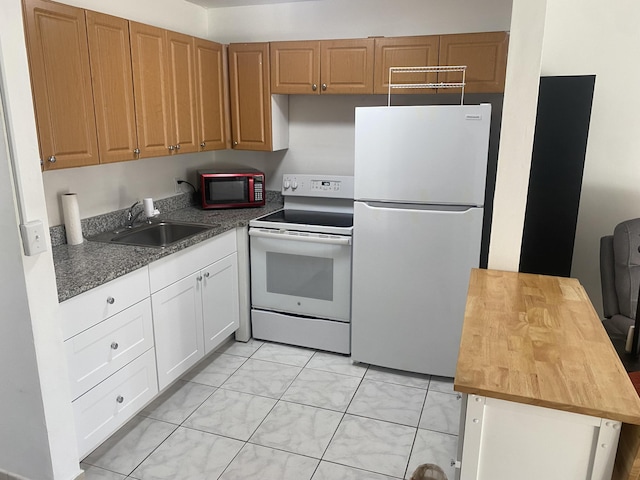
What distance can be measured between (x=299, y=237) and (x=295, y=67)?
112 centimetres

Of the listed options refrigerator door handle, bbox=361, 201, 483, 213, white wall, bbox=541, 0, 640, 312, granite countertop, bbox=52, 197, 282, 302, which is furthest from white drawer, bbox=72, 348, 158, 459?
white wall, bbox=541, 0, 640, 312

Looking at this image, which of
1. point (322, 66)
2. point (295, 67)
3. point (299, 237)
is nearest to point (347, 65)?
point (322, 66)

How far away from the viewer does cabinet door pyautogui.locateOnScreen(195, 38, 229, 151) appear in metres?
3.22

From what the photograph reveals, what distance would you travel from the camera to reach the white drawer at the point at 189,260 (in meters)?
2.53

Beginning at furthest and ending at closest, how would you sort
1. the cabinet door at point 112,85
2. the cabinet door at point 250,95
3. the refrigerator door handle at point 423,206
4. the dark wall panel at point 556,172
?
the cabinet door at point 250,95 < the refrigerator door handle at point 423,206 < the dark wall panel at point 556,172 < the cabinet door at point 112,85

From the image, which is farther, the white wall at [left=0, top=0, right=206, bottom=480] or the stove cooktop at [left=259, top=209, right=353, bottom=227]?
the stove cooktop at [left=259, top=209, right=353, bottom=227]

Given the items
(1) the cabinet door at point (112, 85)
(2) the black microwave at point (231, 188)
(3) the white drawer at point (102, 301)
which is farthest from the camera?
(2) the black microwave at point (231, 188)

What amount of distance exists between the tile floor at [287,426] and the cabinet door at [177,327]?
20 cm

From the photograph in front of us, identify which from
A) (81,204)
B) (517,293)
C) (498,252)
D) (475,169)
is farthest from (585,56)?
(81,204)

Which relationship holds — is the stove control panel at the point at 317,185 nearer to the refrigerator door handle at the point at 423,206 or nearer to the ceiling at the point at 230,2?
the refrigerator door handle at the point at 423,206

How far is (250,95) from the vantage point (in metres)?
3.45

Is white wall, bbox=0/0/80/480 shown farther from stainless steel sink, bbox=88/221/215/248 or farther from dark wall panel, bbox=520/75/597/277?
dark wall panel, bbox=520/75/597/277

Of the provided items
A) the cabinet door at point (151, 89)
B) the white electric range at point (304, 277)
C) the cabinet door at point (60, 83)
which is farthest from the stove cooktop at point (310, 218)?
the cabinet door at point (60, 83)

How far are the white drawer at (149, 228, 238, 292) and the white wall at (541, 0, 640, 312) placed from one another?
7.52 feet
